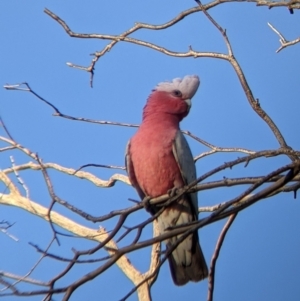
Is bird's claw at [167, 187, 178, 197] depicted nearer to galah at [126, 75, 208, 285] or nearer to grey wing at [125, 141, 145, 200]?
galah at [126, 75, 208, 285]

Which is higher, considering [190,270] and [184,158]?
[184,158]

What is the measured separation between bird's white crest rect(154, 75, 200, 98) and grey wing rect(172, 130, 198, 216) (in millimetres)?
298

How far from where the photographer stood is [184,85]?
4.27 m

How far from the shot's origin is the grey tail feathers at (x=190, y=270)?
4.05 m

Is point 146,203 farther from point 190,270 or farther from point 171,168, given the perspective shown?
point 190,270

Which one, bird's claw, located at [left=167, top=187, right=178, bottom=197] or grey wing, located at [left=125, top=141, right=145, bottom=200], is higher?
grey wing, located at [left=125, top=141, right=145, bottom=200]

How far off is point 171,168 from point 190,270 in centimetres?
62

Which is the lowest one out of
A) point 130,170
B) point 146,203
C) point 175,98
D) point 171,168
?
point 146,203

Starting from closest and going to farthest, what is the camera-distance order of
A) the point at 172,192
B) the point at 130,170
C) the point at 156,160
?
the point at 172,192 → the point at 156,160 → the point at 130,170

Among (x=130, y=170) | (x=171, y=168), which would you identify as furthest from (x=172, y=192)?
(x=130, y=170)

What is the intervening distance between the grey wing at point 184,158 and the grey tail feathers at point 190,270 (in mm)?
333

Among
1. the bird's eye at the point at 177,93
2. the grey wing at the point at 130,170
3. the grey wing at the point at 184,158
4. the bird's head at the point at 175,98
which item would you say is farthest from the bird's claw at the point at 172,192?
the bird's eye at the point at 177,93

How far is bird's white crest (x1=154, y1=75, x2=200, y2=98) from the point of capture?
421 centimetres

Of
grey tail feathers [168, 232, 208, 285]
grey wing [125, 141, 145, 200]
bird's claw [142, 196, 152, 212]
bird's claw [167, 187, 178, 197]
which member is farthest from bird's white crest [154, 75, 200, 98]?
grey tail feathers [168, 232, 208, 285]
